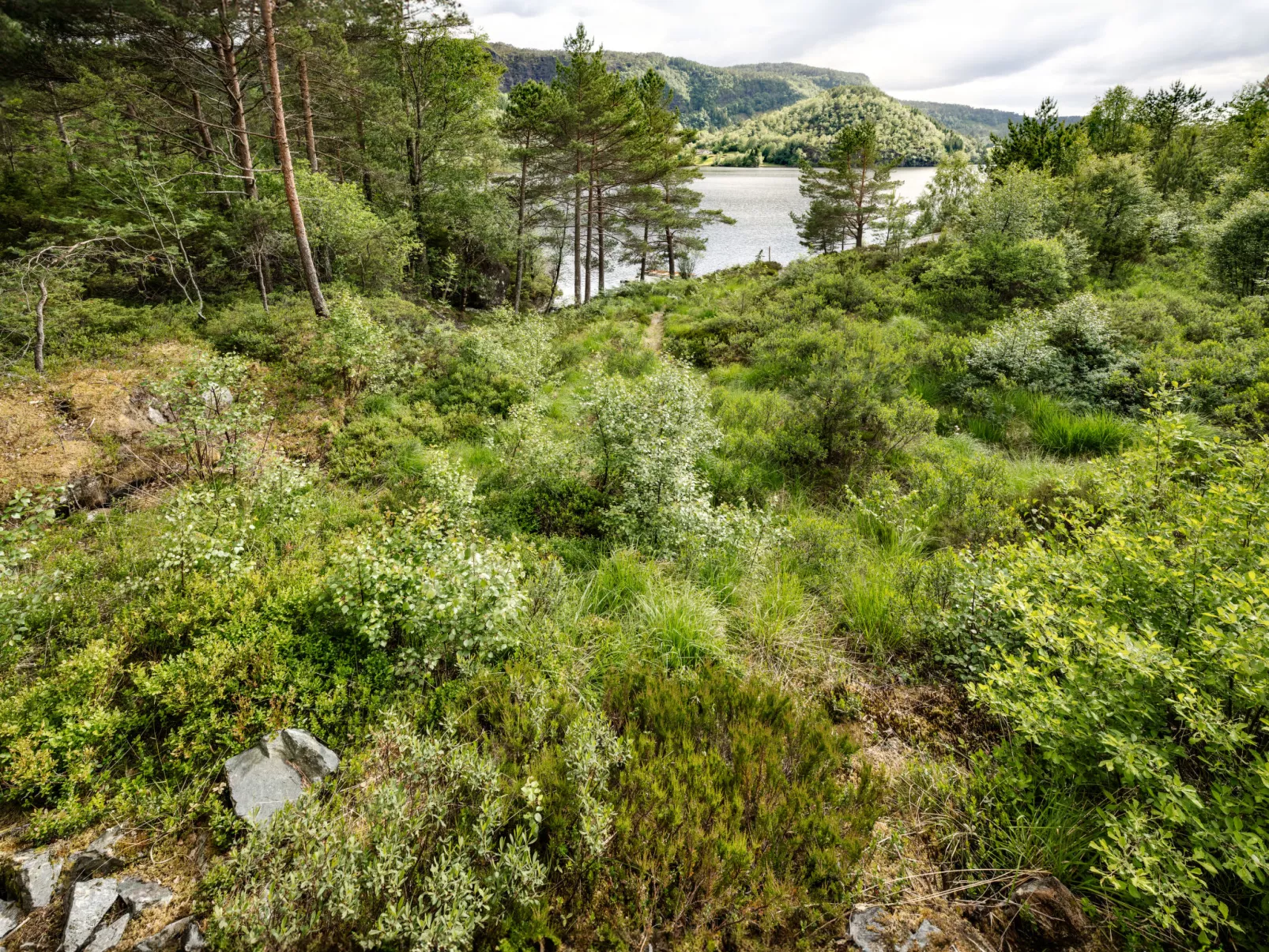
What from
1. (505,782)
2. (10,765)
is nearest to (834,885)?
(505,782)

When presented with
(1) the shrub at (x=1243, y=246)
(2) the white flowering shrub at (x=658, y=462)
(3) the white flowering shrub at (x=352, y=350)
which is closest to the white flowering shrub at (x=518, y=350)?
(3) the white flowering shrub at (x=352, y=350)

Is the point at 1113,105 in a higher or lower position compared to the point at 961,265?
higher

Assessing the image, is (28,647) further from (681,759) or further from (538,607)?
(681,759)

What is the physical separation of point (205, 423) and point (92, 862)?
14.5 feet

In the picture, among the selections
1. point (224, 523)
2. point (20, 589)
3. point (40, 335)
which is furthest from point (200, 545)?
point (40, 335)

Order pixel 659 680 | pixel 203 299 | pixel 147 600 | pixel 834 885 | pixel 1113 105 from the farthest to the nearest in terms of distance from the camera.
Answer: pixel 1113 105 < pixel 203 299 < pixel 147 600 < pixel 659 680 < pixel 834 885

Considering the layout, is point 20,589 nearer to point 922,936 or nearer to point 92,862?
point 92,862

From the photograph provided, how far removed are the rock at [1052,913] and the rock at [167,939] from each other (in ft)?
13.0

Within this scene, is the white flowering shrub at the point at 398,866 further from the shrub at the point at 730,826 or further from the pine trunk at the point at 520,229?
the pine trunk at the point at 520,229

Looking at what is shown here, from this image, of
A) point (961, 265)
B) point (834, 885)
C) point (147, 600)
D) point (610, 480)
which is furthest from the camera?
point (961, 265)

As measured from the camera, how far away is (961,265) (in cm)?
1309

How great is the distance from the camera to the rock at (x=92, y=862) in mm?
2629

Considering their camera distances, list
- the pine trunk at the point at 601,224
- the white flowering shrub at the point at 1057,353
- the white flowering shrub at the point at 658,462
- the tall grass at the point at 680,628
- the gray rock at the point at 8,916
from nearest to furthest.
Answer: the gray rock at the point at 8,916, the tall grass at the point at 680,628, the white flowering shrub at the point at 658,462, the white flowering shrub at the point at 1057,353, the pine trunk at the point at 601,224

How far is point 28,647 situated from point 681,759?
15.7 feet
